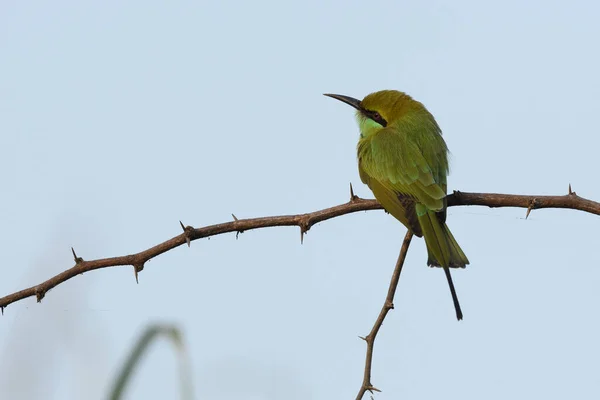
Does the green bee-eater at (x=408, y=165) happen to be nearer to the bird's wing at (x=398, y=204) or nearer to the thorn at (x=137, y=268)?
the bird's wing at (x=398, y=204)

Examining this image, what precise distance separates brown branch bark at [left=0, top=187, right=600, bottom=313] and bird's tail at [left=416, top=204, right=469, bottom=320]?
0.85 feet

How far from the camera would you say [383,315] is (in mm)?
2273

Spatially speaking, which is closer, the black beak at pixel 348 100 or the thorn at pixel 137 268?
the thorn at pixel 137 268

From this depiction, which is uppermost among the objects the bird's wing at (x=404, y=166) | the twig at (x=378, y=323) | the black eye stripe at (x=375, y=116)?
the black eye stripe at (x=375, y=116)

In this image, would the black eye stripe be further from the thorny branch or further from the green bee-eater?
the thorny branch

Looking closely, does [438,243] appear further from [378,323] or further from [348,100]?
[348,100]

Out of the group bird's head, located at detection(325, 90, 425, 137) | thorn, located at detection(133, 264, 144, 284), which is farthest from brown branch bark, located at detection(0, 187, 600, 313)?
bird's head, located at detection(325, 90, 425, 137)

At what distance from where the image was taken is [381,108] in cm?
375

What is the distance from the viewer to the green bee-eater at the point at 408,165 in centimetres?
297

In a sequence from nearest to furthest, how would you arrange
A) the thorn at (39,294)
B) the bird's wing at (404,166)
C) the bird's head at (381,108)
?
the thorn at (39,294) → the bird's wing at (404,166) → the bird's head at (381,108)

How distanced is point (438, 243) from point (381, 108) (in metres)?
1.02

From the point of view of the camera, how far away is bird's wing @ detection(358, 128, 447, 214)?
310 centimetres

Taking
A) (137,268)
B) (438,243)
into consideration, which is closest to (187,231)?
(137,268)

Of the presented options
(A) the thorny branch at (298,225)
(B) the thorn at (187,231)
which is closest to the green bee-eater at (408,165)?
(A) the thorny branch at (298,225)
